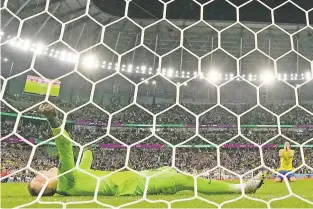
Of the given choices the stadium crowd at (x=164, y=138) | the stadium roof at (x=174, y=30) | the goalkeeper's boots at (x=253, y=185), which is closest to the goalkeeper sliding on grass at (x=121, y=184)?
the goalkeeper's boots at (x=253, y=185)

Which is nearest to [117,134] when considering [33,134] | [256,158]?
[33,134]

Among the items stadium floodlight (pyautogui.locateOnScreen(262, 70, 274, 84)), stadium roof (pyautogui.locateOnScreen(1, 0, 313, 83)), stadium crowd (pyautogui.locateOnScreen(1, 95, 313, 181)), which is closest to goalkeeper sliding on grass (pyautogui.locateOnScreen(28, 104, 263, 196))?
stadium floodlight (pyautogui.locateOnScreen(262, 70, 274, 84))

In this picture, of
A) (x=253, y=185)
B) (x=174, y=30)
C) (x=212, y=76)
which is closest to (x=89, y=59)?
(x=174, y=30)

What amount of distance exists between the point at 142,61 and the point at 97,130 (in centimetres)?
340

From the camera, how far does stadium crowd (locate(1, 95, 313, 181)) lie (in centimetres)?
687

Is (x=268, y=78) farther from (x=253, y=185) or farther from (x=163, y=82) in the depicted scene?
(x=163, y=82)

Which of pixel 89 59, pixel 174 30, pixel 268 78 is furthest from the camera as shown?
pixel 89 59

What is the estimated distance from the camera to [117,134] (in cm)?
862

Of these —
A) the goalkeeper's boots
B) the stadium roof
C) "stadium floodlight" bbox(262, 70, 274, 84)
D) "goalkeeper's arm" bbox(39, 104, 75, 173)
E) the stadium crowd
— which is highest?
the stadium roof

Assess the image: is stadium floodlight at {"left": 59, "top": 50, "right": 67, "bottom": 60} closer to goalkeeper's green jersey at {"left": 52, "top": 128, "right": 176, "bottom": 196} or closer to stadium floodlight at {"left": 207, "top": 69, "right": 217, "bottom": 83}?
stadium floodlight at {"left": 207, "top": 69, "right": 217, "bottom": 83}

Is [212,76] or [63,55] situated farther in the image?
[63,55]

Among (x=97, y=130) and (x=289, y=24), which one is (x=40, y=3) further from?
(x=289, y=24)

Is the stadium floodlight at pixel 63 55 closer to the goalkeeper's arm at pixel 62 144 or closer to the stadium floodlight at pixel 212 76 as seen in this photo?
the stadium floodlight at pixel 212 76

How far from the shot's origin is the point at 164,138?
7.71 metres
